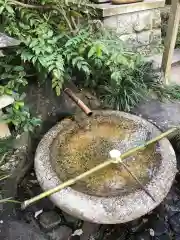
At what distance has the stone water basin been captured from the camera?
200 cm

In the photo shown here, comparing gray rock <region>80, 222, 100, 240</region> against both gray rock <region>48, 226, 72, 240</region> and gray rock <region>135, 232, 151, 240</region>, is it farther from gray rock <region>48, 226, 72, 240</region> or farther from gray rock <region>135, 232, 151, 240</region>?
gray rock <region>135, 232, 151, 240</region>

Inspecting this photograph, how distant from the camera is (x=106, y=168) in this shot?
238cm

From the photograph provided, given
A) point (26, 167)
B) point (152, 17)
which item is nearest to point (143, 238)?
point (26, 167)

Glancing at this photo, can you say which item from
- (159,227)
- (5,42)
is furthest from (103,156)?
(5,42)

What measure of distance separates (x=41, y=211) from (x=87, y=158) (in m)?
0.66

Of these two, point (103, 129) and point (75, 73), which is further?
point (75, 73)

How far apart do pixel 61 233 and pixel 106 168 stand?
0.71m

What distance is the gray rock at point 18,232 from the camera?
2.18 metres

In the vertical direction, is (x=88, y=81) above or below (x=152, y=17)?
below

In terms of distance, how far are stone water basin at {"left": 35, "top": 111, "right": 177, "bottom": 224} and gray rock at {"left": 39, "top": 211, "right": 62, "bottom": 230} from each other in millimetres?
488

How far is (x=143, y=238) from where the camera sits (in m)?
2.59

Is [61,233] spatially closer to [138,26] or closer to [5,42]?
[5,42]

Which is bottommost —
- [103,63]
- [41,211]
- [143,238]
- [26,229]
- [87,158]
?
[143,238]

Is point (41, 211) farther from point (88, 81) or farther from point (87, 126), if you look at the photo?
point (88, 81)
